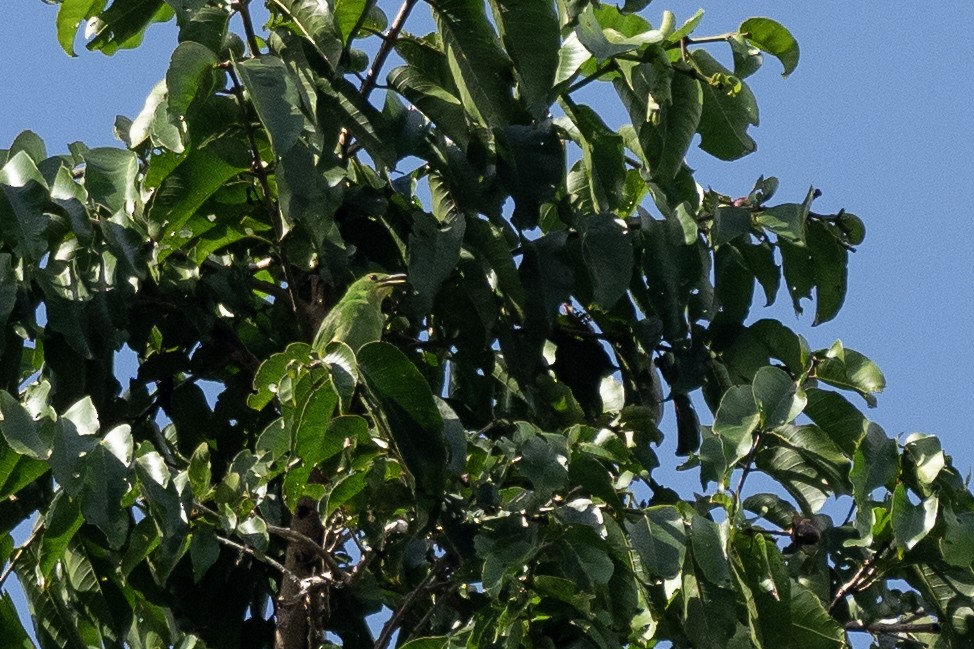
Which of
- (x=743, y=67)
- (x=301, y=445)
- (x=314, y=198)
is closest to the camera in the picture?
(x=301, y=445)

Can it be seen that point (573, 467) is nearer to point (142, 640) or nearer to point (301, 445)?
point (301, 445)

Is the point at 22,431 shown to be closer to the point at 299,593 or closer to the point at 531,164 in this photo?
the point at 299,593

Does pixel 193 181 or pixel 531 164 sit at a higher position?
pixel 193 181

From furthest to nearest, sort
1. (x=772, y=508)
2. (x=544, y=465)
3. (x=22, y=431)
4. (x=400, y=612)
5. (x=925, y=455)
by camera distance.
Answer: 1. (x=772, y=508)
2. (x=400, y=612)
3. (x=925, y=455)
4. (x=544, y=465)
5. (x=22, y=431)

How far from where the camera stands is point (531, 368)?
6.79 ft

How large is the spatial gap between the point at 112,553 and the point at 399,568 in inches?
14.0

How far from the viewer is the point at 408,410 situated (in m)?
1.62

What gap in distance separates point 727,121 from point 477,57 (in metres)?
0.39

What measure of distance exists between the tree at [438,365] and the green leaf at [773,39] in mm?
10

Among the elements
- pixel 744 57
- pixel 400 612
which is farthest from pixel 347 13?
pixel 400 612

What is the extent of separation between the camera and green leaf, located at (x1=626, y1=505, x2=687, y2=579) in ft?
5.15

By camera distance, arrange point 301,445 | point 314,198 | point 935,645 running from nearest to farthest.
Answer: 1. point 301,445
2. point 314,198
3. point 935,645

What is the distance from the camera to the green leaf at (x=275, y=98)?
1674 millimetres

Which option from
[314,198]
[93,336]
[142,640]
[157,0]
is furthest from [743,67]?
[142,640]
